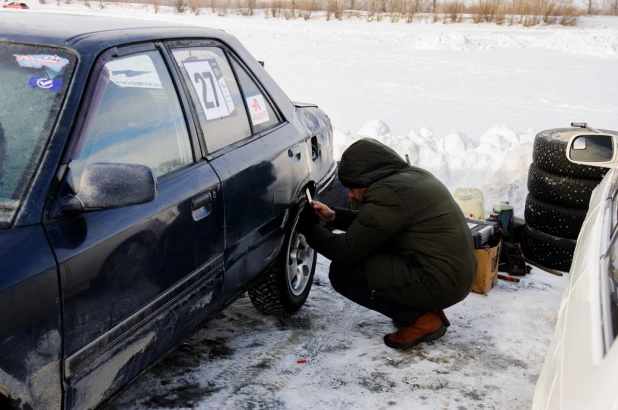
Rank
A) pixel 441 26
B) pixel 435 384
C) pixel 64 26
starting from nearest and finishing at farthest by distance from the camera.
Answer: pixel 64 26
pixel 435 384
pixel 441 26

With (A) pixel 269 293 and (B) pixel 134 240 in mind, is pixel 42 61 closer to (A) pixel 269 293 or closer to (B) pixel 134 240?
(B) pixel 134 240

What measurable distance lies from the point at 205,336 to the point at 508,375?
174 cm

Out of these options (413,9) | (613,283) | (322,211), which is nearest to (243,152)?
(322,211)

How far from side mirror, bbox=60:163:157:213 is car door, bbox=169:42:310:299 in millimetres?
818

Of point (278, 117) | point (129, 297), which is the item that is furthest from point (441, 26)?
point (129, 297)

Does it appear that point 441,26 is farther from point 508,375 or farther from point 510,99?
point 508,375

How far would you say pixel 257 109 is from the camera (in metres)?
3.64

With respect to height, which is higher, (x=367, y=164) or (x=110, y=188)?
(x=110, y=188)

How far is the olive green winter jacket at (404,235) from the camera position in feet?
11.6

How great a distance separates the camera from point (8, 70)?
2312 mm

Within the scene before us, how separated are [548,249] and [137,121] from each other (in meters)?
3.77

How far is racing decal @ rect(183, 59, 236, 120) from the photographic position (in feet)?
10.00

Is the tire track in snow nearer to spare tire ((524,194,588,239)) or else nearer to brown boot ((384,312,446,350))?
brown boot ((384,312,446,350))

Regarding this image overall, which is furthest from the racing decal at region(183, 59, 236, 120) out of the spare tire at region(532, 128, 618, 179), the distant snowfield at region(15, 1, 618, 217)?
the spare tire at region(532, 128, 618, 179)
